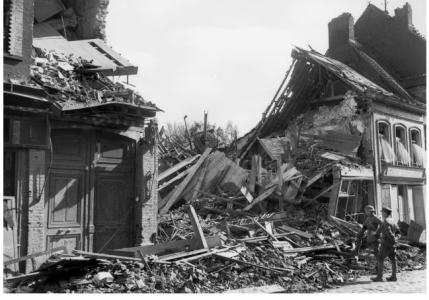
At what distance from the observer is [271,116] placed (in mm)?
22641

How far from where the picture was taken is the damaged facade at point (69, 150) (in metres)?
10.8

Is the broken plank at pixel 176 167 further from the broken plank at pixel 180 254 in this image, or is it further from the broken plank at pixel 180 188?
the broken plank at pixel 180 254

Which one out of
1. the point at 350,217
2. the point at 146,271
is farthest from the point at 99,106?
the point at 350,217

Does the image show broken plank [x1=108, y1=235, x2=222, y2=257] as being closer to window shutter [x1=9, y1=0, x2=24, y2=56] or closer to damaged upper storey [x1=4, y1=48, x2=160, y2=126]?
damaged upper storey [x1=4, y1=48, x2=160, y2=126]

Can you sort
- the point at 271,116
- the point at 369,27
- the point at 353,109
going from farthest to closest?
the point at 369,27 → the point at 271,116 → the point at 353,109

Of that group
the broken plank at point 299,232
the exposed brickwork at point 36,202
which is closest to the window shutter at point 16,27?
the exposed brickwork at point 36,202

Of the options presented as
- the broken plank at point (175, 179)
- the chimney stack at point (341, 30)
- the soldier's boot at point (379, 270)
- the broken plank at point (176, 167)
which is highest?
the chimney stack at point (341, 30)

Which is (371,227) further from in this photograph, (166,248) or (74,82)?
(74,82)

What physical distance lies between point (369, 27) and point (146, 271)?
21.5 m

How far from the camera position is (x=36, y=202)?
36.1 ft

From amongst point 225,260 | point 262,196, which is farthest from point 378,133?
point 225,260

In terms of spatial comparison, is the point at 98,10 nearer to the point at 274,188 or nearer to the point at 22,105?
the point at 22,105

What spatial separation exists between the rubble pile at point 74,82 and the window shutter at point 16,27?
2.36 ft

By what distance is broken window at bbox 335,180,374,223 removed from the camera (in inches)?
743
